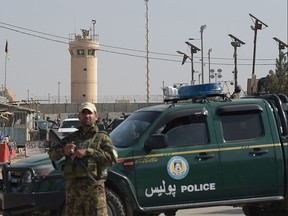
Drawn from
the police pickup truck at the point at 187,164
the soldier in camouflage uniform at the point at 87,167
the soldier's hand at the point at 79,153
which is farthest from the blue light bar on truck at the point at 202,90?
the soldier's hand at the point at 79,153

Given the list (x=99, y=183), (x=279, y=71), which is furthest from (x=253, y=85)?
(x=99, y=183)

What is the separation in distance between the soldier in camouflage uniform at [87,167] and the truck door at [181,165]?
1.70 metres

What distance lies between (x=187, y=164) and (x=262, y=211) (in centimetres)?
208

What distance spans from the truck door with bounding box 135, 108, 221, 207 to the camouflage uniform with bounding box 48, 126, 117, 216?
5.57ft

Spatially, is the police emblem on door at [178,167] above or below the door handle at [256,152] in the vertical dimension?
below

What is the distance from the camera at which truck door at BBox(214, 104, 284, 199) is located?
25.5 ft

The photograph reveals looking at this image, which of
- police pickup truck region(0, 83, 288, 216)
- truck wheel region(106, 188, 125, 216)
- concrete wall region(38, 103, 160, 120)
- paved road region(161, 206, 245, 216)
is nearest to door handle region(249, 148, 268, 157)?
police pickup truck region(0, 83, 288, 216)

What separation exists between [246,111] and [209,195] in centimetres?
125

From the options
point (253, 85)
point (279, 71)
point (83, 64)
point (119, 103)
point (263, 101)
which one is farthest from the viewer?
point (83, 64)

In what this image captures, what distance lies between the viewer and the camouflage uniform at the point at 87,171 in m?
5.73

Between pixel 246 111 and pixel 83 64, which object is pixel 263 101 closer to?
pixel 246 111

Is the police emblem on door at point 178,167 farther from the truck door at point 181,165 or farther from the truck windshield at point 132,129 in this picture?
the truck windshield at point 132,129

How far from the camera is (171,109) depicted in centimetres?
787

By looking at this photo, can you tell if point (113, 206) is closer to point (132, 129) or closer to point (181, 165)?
point (181, 165)
